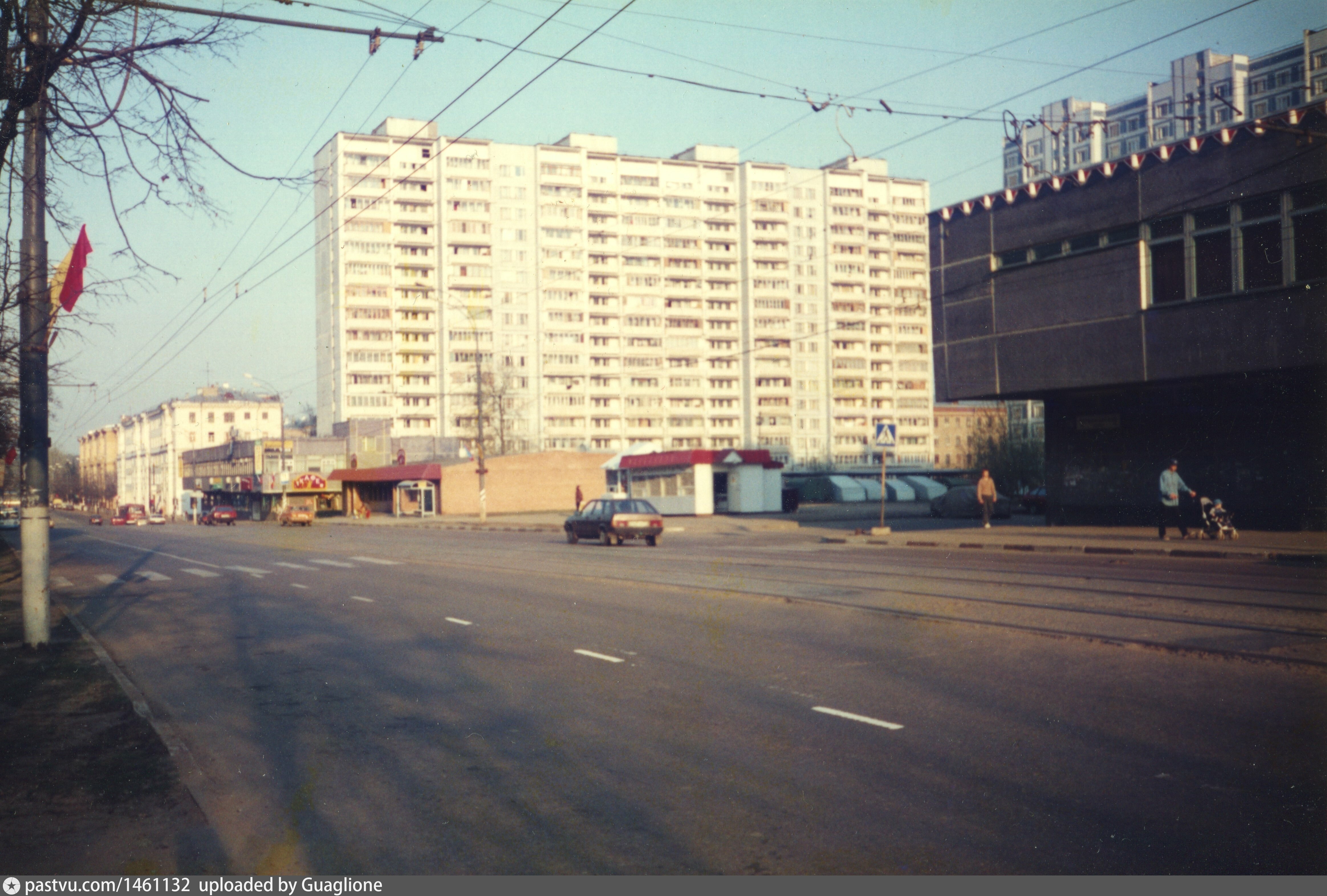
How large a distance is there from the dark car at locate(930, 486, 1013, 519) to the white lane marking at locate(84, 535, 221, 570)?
2830 centimetres

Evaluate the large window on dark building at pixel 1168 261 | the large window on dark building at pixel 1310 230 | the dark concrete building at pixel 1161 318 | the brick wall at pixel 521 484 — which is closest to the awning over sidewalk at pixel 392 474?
the brick wall at pixel 521 484

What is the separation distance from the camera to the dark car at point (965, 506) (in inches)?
1604

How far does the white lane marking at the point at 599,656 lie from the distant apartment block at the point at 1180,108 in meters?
11.5

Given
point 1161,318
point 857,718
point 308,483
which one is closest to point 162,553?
point 1161,318

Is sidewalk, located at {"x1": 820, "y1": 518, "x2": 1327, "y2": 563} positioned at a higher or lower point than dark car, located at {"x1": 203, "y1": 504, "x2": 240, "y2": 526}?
higher

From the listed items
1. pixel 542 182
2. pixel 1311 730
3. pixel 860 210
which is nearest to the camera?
pixel 1311 730

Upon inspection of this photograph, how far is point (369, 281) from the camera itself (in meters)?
103

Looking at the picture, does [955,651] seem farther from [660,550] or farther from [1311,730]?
[660,550]

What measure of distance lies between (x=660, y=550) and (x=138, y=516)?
7800 cm

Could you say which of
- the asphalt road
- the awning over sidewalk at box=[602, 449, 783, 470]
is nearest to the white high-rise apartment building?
the awning over sidewalk at box=[602, 449, 783, 470]

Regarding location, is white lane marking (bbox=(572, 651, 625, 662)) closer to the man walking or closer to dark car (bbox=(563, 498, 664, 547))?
dark car (bbox=(563, 498, 664, 547))

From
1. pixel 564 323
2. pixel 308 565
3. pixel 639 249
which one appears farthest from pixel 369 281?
pixel 308 565

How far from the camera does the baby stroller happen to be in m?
21.8

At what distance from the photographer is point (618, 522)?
98.1 ft
